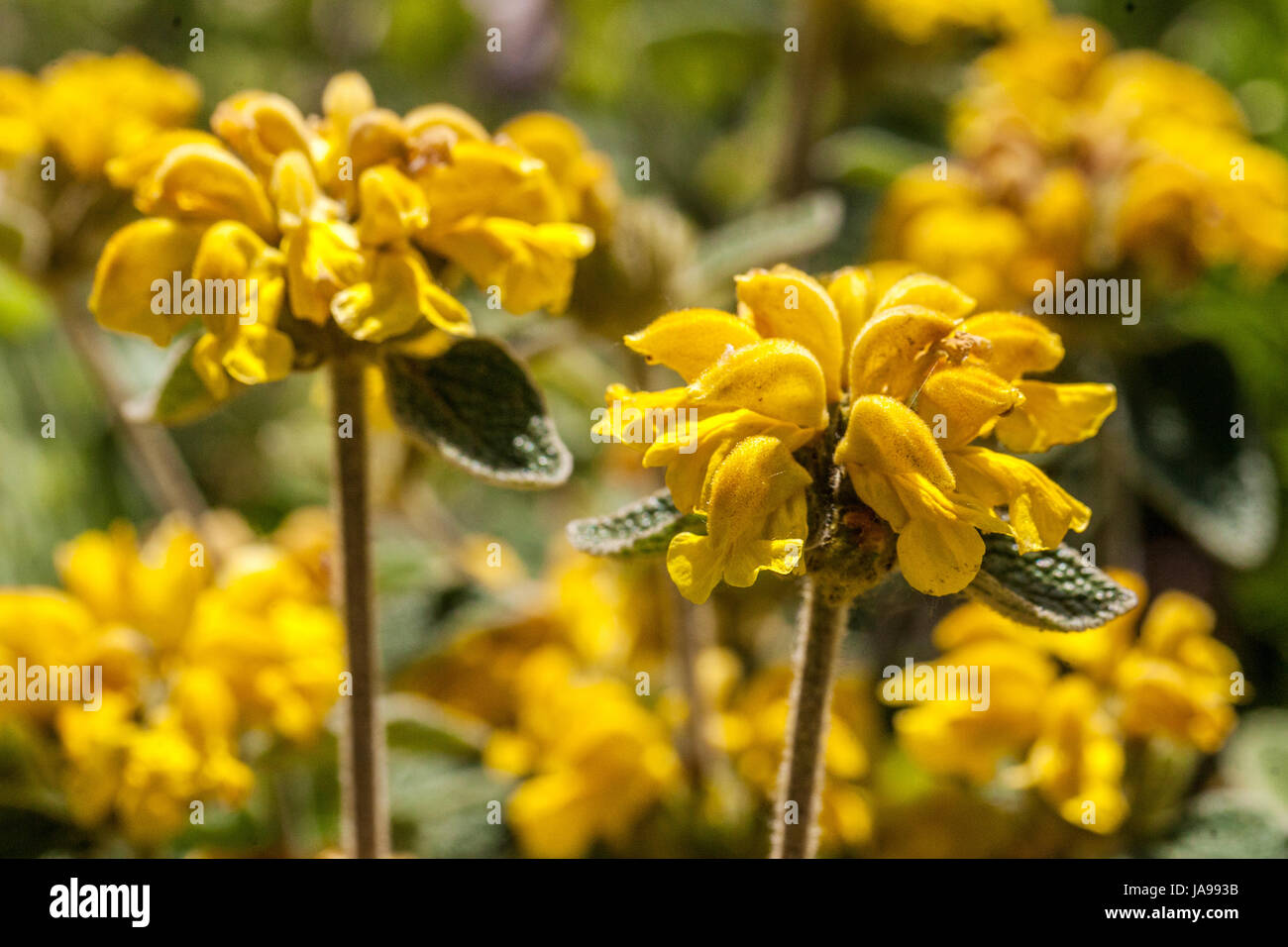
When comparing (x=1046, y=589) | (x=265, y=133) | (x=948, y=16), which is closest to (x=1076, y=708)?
(x=1046, y=589)

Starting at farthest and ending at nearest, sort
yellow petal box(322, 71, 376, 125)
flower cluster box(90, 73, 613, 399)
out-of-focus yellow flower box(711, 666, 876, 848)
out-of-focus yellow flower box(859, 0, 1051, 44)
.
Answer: out-of-focus yellow flower box(859, 0, 1051, 44) → out-of-focus yellow flower box(711, 666, 876, 848) → yellow petal box(322, 71, 376, 125) → flower cluster box(90, 73, 613, 399)

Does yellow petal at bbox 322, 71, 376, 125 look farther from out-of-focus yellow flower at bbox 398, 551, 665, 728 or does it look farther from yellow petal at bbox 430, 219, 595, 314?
out-of-focus yellow flower at bbox 398, 551, 665, 728

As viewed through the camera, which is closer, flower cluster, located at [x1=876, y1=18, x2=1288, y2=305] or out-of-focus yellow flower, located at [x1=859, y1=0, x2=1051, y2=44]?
flower cluster, located at [x1=876, y1=18, x2=1288, y2=305]

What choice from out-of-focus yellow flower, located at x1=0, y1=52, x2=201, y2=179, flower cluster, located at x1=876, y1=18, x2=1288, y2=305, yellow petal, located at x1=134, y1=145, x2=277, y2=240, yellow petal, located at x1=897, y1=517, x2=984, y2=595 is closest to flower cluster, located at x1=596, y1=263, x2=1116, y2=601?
yellow petal, located at x1=897, y1=517, x2=984, y2=595

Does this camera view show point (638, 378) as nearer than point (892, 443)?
No

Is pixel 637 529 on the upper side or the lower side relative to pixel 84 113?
lower

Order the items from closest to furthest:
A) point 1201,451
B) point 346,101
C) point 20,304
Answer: point 346,101 → point 1201,451 → point 20,304

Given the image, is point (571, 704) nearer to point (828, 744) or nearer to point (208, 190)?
point (828, 744)
